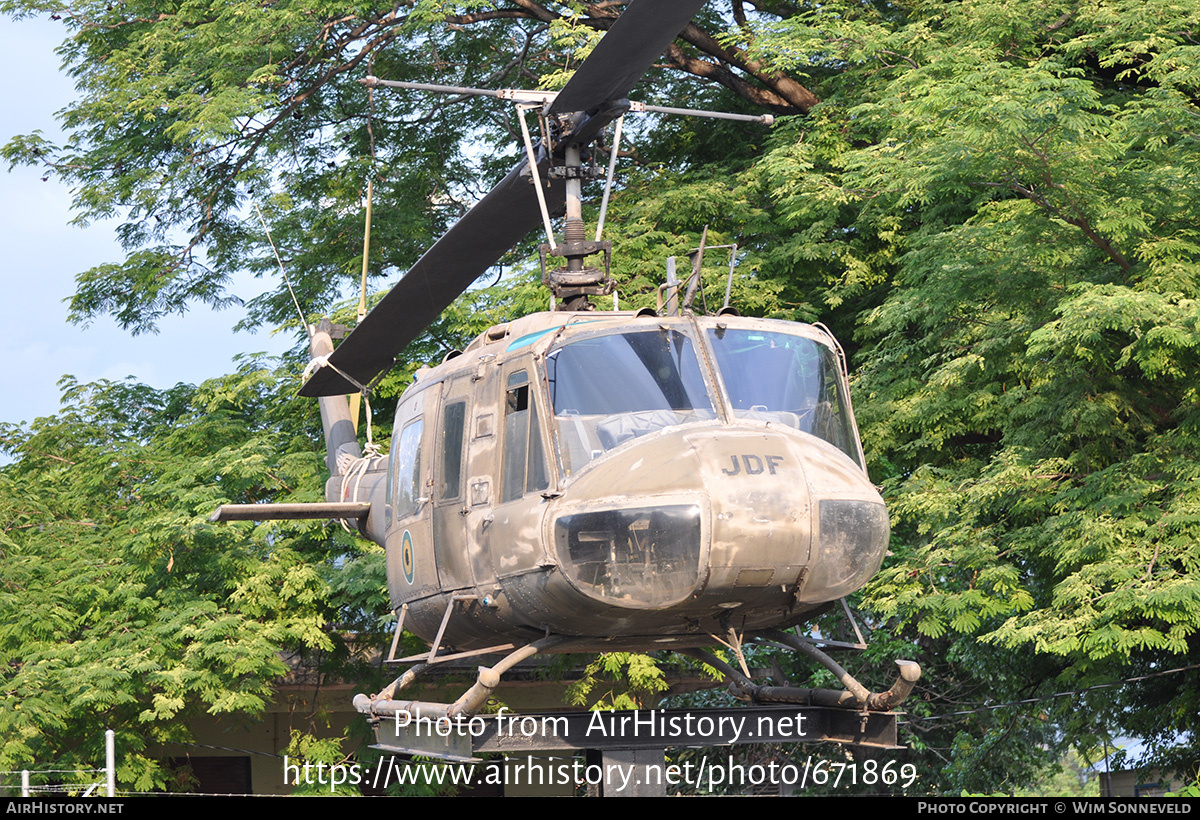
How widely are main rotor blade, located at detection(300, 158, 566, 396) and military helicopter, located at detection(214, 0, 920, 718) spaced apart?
1.5 inches

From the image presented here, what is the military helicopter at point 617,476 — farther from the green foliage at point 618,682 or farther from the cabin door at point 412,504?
the green foliage at point 618,682

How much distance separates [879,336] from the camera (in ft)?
48.4

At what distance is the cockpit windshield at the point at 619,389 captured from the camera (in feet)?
21.5

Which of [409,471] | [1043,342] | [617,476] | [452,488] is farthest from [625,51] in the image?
[1043,342]

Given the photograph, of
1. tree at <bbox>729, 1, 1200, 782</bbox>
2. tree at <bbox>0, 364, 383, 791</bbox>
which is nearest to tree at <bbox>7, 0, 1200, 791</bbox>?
tree at <bbox>729, 1, 1200, 782</bbox>

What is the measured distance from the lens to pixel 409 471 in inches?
318

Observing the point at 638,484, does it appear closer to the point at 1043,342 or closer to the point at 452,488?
the point at 452,488

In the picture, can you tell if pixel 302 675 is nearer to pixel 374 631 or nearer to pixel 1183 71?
pixel 374 631

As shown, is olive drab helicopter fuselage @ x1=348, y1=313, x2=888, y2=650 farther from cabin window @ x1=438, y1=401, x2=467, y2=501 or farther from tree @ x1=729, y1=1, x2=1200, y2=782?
tree @ x1=729, y1=1, x2=1200, y2=782

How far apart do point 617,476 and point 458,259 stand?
299cm

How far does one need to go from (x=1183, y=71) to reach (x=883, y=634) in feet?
22.8

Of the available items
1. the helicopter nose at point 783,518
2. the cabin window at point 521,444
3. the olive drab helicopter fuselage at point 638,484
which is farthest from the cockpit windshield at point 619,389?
the helicopter nose at point 783,518

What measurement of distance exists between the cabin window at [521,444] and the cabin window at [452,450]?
0.46 m

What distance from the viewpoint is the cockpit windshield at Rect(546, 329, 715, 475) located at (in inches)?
258
